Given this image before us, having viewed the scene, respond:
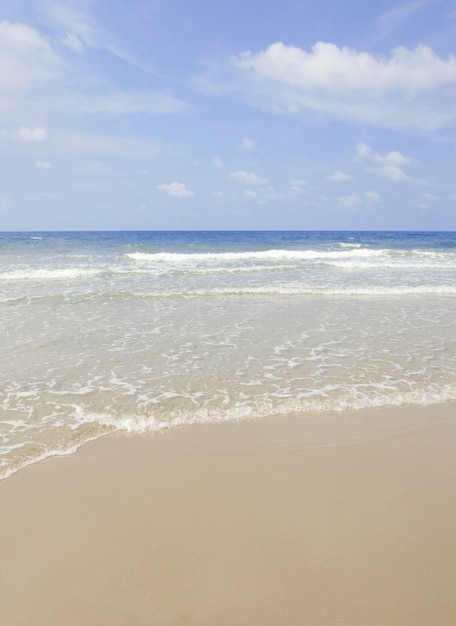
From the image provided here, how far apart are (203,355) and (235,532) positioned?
4.61 metres

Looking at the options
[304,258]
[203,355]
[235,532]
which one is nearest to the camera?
[235,532]

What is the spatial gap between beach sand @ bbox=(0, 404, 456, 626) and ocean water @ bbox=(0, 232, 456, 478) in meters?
0.76

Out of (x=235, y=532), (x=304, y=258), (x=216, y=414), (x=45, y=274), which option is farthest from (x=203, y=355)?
(x=304, y=258)

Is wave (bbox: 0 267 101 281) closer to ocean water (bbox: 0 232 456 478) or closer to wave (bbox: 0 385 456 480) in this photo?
ocean water (bbox: 0 232 456 478)

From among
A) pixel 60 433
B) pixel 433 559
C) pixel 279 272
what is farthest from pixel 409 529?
pixel 279 272

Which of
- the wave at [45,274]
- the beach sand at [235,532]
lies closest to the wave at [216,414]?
the beach sand at [235,532]

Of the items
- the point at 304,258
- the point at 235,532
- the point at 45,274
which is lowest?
the point at 235,532

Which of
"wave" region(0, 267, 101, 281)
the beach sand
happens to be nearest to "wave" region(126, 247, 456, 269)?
"wave" region(0, 267, 101, 281)

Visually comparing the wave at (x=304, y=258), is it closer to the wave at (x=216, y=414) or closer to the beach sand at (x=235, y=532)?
the wave at (x=216, y=414)

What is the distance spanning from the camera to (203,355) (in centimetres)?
767

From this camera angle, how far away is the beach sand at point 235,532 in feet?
8.34

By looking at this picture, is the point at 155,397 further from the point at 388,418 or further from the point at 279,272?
the point at 279,272

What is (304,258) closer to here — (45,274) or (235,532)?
(45,274)

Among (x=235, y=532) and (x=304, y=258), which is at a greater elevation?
(x=304, y=258)
